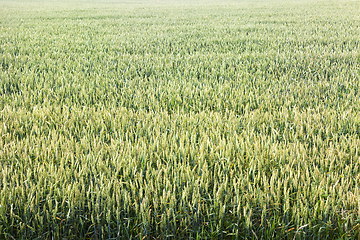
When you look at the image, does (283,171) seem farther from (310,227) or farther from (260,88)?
(260,88)

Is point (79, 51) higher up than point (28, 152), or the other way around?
point (79, 51)

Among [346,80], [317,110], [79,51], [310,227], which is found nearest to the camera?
[310,227]

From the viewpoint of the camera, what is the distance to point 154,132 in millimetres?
2154

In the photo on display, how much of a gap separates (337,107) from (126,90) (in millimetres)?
2078

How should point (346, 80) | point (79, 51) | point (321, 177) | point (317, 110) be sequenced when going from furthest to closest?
point (79, 51), point (346, 80), point (317, 110), point (321, 177)

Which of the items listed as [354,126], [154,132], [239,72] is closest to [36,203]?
[154,132]

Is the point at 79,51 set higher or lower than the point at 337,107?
higher

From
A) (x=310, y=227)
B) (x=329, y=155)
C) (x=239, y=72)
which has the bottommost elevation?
(x=310, y=227)

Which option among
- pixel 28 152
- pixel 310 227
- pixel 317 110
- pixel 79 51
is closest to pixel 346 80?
pixel 317 110

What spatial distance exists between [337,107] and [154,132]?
5.50 feet

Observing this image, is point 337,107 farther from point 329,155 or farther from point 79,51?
point 79,51

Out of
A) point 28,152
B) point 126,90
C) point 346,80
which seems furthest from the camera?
point 346,80

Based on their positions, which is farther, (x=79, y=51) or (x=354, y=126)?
(x=79, y=51)

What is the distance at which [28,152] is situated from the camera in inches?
71.2
